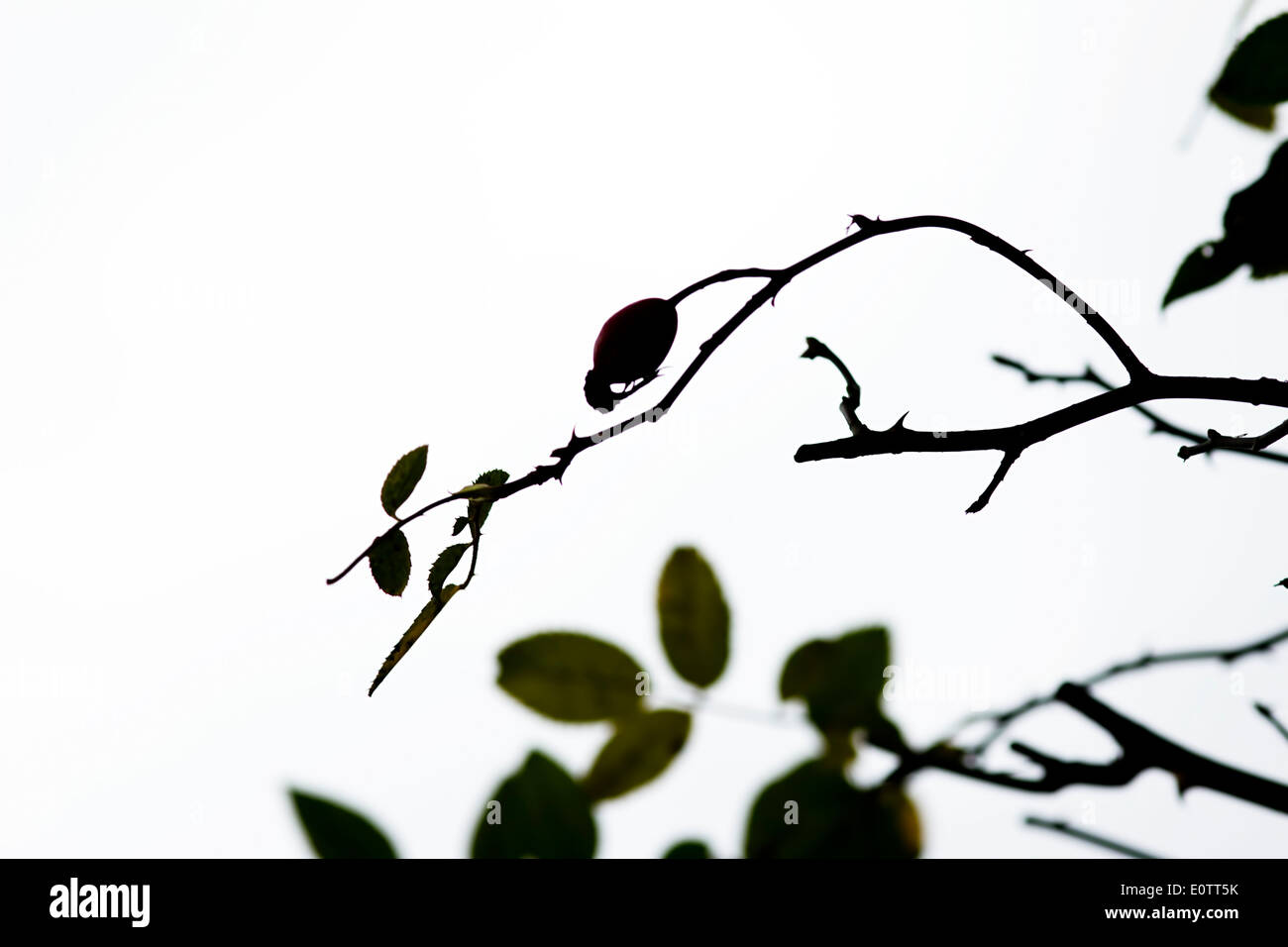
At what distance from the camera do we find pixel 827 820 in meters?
0.36

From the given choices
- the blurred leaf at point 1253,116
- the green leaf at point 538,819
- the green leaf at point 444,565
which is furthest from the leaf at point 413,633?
the blurred leaf at point 1253,116

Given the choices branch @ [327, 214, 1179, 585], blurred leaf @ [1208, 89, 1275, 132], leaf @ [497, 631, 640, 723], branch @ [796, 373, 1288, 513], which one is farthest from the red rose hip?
blurred leaf @ [1208, 89, 1275, 132]

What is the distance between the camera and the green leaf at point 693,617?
49 cm

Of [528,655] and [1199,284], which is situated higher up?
[1199,284]

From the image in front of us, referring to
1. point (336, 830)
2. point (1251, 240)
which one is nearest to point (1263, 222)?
point (1251, 240)

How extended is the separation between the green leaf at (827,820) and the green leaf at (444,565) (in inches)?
9.9

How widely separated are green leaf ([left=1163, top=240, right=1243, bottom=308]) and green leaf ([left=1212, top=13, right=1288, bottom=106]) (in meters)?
0.09

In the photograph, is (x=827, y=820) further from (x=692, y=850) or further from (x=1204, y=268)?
(x=1204, y=268)

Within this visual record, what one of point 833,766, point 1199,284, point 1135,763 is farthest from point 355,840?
point 1199,284

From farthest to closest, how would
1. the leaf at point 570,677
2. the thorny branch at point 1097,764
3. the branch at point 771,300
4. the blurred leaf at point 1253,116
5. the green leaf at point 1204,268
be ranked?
the blurred leaf at point 1253,116, the green leaf at point 1204,268, the branch at point 771,300, the leaf at point 570,677, the thorny branch at point 1097,764

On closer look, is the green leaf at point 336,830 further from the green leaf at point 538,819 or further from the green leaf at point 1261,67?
the green leaf at point 1261,67
